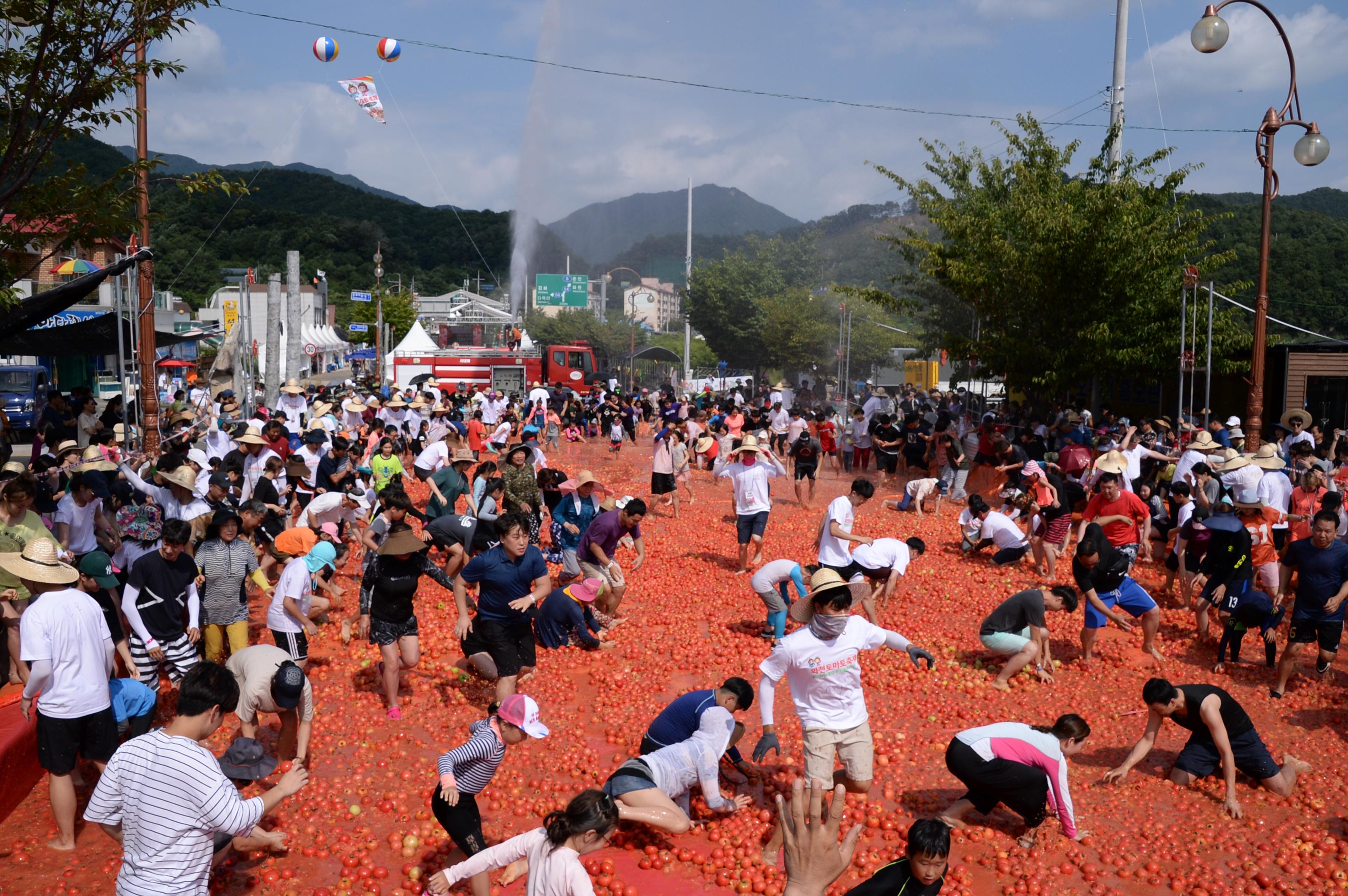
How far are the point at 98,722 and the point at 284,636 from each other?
2127 mm

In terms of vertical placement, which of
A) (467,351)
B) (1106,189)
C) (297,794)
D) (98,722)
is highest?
(1106,189)

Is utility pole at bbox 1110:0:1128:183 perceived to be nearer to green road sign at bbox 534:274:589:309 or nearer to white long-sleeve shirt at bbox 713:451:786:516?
white long-sleeve shirt at bbox 713:451:786:516

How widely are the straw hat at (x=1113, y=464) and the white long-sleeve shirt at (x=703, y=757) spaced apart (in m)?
8.24

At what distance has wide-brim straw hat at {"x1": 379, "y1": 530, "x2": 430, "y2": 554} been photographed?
7852mm

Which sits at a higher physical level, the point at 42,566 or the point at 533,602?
the point at 42,566

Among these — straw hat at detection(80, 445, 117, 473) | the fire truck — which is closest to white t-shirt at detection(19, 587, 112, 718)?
straw hat at detection(80, 445, 117, 473)

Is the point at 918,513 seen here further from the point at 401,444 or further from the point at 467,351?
the point at 467,351

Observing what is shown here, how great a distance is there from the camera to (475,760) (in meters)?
5.43

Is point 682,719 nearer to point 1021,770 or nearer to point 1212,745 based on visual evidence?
point 1021,770

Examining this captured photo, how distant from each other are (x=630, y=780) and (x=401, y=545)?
3.08 m

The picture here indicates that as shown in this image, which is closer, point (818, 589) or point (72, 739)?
point (72, 739)

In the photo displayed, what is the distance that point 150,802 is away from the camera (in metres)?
4.20

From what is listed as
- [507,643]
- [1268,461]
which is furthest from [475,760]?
[1268,461]

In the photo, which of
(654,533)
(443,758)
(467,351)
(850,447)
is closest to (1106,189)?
(850,447)
